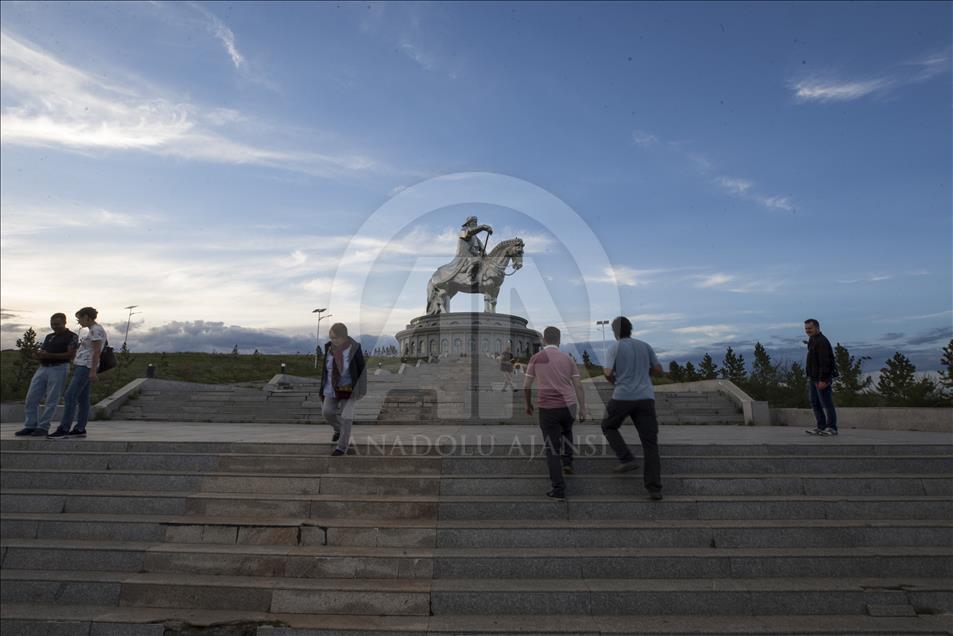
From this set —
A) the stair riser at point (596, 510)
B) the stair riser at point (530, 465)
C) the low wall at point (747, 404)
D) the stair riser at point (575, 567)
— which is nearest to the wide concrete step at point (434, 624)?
the stair riser at point (575, 567)

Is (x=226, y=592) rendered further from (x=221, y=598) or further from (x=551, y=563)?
(x=551, y=563)

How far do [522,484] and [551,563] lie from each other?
1235 mm

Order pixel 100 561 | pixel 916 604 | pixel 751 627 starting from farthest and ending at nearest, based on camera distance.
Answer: pixel 100 561, pixel 916 604, pixel 751 627

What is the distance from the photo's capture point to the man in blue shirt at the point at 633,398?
539 cm

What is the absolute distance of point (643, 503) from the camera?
530cm

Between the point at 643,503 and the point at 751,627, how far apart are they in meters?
1.57

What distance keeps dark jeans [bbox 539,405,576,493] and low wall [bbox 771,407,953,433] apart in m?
8.98

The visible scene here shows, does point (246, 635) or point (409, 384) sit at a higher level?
point (409, 384)

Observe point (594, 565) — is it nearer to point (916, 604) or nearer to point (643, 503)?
point (643, 503)

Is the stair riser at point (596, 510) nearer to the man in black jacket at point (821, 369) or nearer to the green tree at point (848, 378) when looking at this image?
the man in black jacket at point (821, 369)

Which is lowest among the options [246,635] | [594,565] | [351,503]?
[246,635]

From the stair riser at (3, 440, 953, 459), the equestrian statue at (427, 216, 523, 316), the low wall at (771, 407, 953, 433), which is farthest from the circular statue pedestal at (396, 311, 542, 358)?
the stair riser at (3, 440, 953, 459)

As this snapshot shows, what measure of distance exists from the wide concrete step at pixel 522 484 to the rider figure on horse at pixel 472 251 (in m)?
29.7

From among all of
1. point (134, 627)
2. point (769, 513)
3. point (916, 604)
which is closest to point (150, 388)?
point (134, 627)
